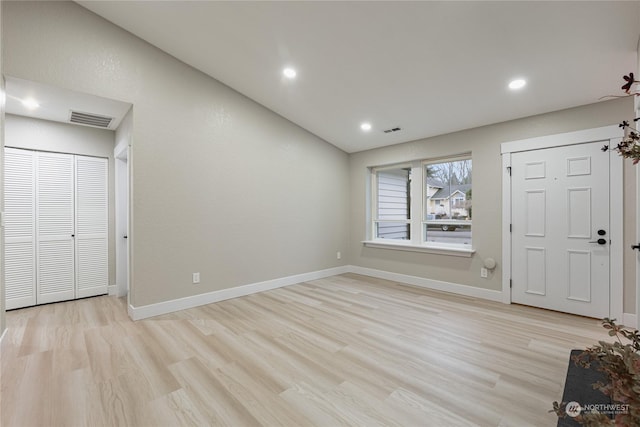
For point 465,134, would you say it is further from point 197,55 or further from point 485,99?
point 197,55

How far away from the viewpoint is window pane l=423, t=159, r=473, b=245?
434 cm

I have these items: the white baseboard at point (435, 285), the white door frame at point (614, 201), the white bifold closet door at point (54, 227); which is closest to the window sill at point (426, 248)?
the white baseboard at point (435, 285)

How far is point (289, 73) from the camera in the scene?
3.49m

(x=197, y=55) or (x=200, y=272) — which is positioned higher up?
(x=197, y=55)

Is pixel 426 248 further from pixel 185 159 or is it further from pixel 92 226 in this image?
pixel 92 226

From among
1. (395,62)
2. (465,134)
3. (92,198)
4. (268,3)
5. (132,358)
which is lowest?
(132,358)

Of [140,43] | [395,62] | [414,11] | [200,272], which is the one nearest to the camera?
[414,11]

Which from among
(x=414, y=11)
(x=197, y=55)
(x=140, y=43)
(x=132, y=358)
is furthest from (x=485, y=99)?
(x=132, y=358)

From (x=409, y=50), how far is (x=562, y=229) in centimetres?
282

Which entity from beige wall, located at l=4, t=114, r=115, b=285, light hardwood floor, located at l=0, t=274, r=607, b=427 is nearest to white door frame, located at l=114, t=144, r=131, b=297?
beige wall, located at l=4, t=114, r=115, b=285

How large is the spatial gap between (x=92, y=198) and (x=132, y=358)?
2.90m

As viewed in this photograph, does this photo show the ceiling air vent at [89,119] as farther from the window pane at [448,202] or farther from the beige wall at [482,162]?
the window pane at [448,202]

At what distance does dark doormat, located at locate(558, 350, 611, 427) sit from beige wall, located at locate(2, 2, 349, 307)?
3631mm

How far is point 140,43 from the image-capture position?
3.31m
